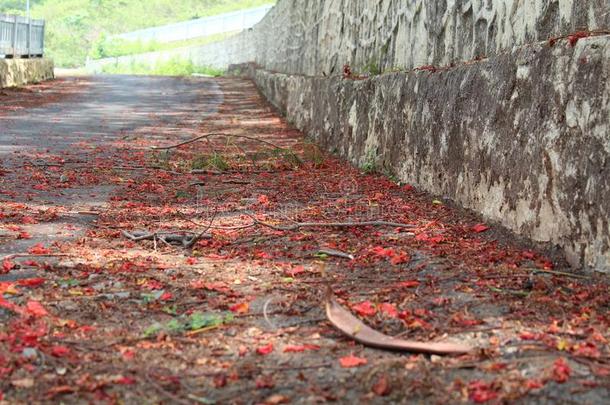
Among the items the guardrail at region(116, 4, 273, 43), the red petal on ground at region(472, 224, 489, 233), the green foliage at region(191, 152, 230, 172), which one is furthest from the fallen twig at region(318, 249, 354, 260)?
the guardrail at region(116, 4, 273, 43)

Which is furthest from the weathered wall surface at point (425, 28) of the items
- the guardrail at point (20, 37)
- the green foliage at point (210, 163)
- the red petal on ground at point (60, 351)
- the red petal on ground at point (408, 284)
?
the guardrail at point (20, 37)

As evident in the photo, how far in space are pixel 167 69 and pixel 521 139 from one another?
33162 mm

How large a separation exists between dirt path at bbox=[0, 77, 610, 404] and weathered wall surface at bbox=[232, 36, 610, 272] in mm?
140

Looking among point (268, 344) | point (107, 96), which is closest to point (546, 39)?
point (268, 344)

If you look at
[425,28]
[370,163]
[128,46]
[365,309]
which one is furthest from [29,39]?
[128,46]

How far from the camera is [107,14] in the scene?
68.8m

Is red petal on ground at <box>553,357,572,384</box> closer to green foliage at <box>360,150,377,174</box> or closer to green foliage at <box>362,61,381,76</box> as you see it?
green foliage at <box>360,150,377,174</box>

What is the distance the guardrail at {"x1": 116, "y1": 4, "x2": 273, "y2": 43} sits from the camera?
134 ft

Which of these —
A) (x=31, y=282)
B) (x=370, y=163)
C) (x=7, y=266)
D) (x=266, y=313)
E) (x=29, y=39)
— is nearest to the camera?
(x=266, y=313)

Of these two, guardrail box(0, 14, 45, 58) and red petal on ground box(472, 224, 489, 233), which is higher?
guardrail box(0, 14, 45, 58)

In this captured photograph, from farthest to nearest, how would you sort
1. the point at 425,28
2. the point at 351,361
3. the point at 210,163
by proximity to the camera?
the point at 210,163 < the point at 425,28 < the point at 351,361

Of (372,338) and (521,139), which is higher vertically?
(521,139)

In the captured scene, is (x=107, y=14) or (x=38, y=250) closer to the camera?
(x=38, y=250)

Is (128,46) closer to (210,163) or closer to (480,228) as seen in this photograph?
(210,163)
